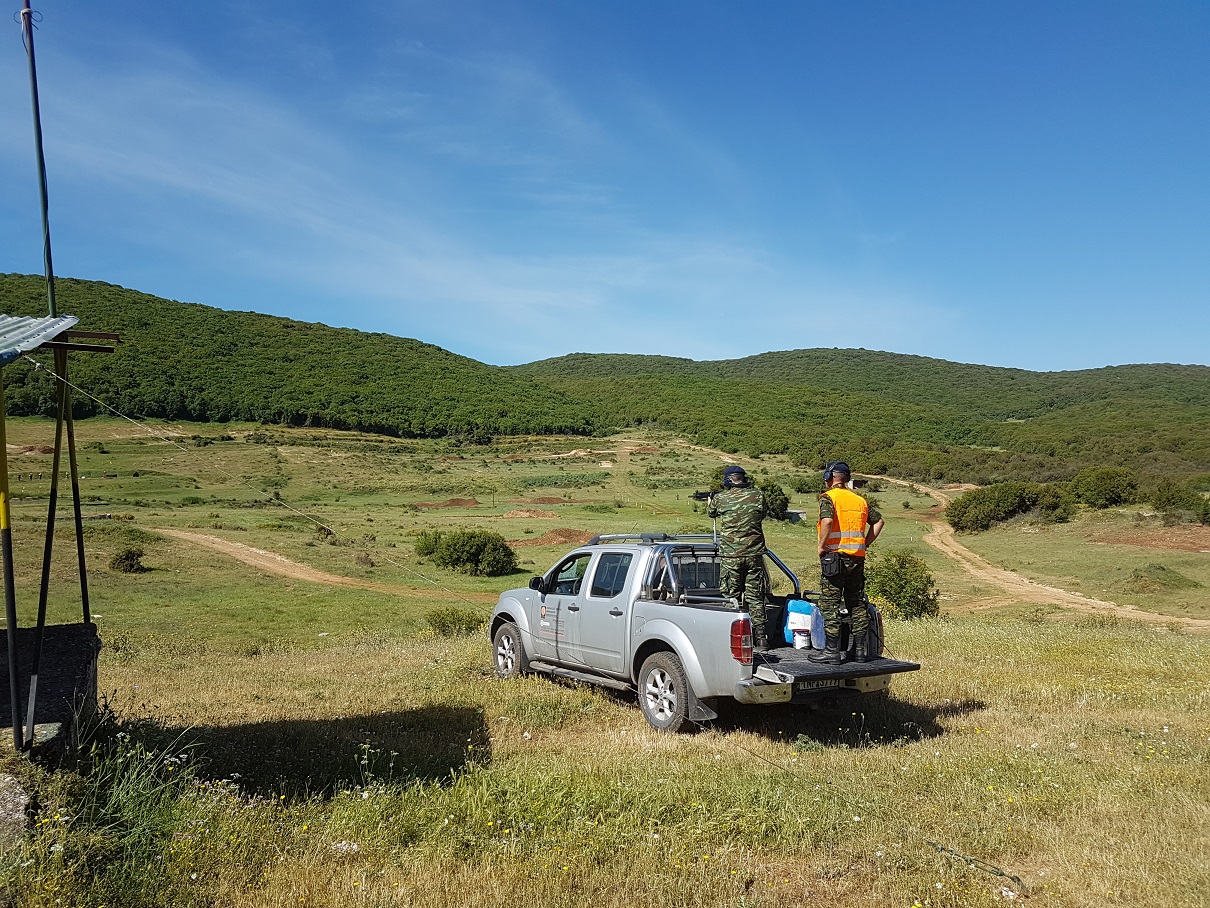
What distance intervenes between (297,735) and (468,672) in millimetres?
3371

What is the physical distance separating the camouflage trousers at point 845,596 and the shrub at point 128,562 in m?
26.3

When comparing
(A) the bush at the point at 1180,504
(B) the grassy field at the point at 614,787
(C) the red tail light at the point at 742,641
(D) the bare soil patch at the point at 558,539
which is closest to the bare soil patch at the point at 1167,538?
(A) the bush at the point at 1180,504

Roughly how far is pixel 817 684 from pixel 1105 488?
4567 cm

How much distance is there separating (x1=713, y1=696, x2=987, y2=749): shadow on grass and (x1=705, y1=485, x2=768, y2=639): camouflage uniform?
2.86 feet

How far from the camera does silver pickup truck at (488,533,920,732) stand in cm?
676

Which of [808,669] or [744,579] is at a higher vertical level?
[744,579]

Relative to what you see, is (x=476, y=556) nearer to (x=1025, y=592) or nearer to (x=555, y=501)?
(x=1025, y=592)

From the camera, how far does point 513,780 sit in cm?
562

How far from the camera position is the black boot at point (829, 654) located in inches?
291

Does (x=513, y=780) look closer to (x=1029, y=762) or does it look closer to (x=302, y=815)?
(x=302, y=815)

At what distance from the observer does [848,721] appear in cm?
783

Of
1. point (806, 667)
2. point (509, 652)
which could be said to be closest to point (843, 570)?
point (806, 667)

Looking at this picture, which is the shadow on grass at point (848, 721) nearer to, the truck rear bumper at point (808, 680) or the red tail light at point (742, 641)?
the truck rear bumper at point (808, 680)

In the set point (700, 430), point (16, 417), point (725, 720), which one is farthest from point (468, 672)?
point (700, 430)
